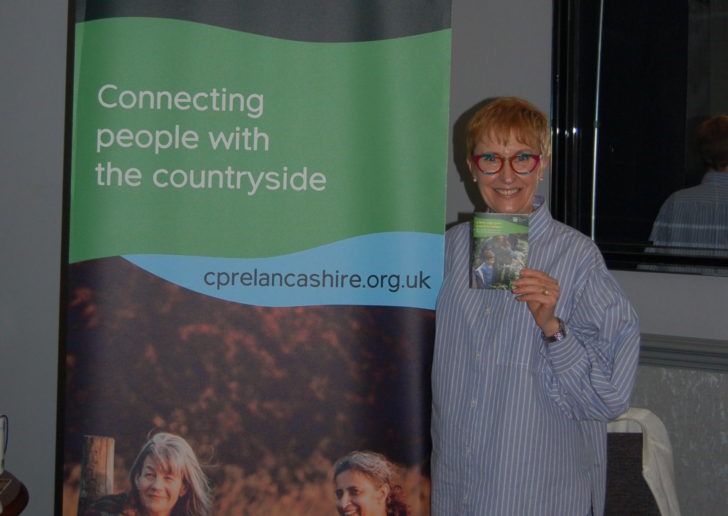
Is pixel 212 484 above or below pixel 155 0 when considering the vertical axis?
below

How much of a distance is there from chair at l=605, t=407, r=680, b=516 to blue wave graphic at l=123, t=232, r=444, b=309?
76 centimetres

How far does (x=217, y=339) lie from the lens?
1823mm

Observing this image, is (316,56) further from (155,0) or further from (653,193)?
(653,193)

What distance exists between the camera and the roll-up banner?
1.78 metres

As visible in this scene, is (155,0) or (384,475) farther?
(384,475)

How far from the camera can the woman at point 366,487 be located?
1.89 metres

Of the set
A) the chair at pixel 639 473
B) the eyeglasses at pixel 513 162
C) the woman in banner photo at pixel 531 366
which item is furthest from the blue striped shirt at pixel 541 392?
the chair at pixel 639 473

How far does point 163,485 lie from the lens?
1.82 m

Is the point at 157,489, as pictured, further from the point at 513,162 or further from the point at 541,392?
the point at 513,162

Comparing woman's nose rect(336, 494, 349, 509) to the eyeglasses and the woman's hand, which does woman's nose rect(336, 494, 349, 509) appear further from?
the eyeglasses

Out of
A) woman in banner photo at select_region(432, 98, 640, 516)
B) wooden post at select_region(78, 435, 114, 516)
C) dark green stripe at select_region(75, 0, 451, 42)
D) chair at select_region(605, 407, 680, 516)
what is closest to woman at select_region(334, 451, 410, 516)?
woman in banner photo at select_region(432, 98, 640, 516)

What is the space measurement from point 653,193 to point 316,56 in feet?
4.59

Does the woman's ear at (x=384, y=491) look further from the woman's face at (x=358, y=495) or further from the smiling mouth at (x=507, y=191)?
the smiling mouth at (x=507, y=191)

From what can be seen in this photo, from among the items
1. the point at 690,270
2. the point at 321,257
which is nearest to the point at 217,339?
the point at 321,257
